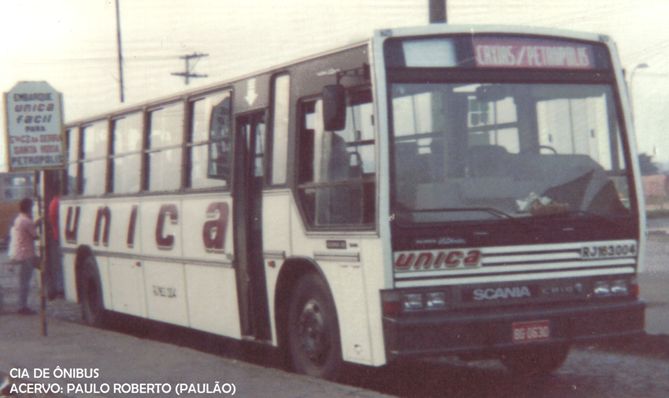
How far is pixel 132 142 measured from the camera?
53.2 feet

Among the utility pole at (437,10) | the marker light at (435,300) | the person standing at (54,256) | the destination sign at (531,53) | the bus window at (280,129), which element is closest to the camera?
the marker light at (435,300)

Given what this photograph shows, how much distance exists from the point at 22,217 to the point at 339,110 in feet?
36.2

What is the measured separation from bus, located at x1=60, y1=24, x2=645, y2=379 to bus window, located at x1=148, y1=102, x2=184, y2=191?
266 cm

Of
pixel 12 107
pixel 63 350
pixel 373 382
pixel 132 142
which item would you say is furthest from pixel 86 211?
pixel 373 382

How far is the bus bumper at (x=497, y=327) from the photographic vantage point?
9680 mm

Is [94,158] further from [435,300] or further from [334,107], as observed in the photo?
[435,300]

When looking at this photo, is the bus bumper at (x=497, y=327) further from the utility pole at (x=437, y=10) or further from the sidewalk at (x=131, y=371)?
the utility pole at (x=437, y=10)

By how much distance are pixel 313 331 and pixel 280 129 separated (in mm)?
1875

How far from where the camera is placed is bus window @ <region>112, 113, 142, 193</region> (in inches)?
628

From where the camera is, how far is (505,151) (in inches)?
402

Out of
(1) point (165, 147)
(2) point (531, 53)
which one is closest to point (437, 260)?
(2) point (531, 53)

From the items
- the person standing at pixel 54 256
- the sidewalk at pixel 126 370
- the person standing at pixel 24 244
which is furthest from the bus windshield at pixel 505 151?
the person standing at pixel 24 244

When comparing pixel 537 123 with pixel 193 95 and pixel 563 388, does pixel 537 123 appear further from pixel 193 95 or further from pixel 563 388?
pixel 193 95

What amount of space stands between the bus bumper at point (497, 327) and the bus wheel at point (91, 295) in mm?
8409
